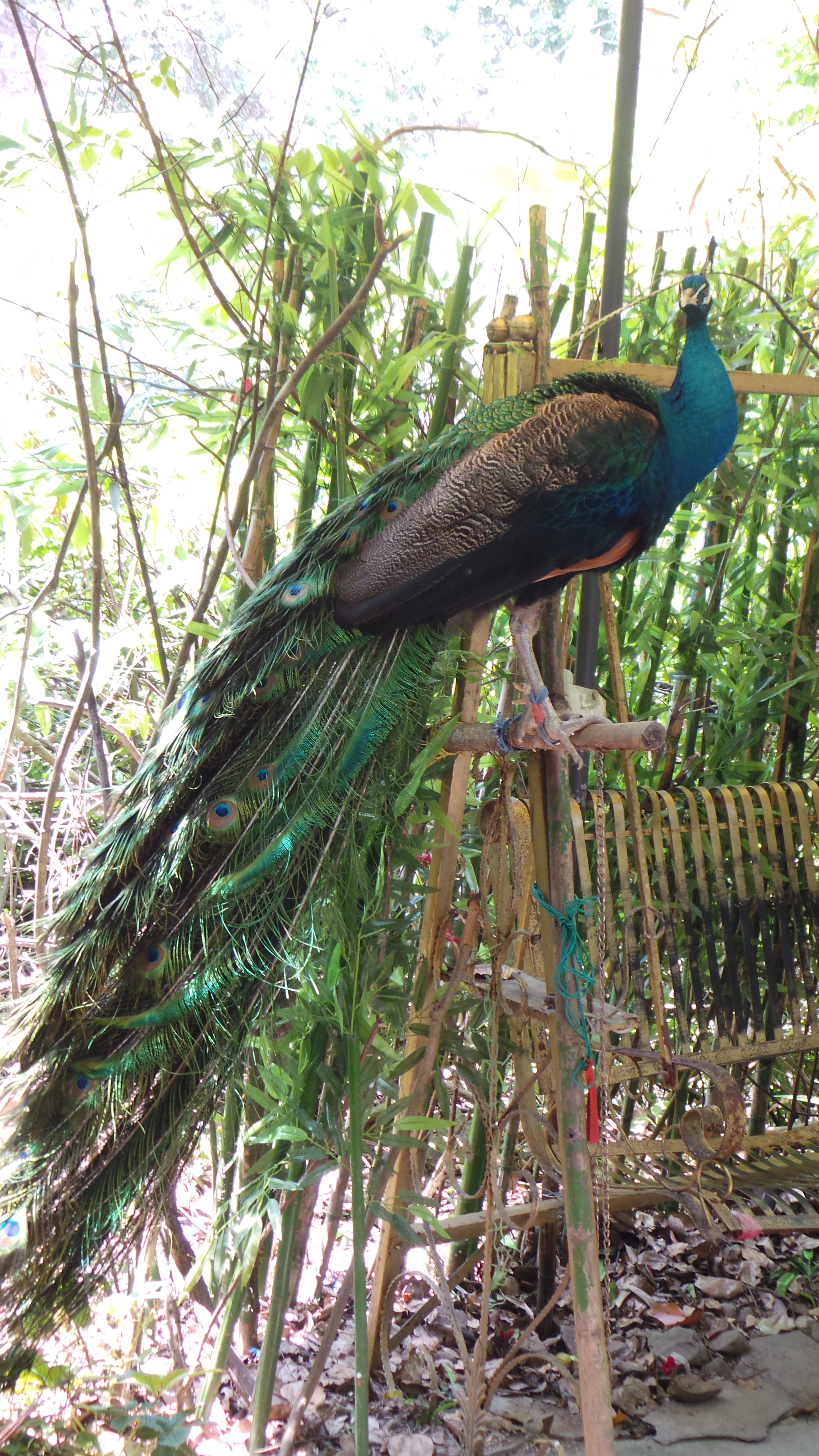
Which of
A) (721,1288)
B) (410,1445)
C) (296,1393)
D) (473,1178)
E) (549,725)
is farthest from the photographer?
(721,1288)

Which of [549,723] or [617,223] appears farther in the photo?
[617,223]

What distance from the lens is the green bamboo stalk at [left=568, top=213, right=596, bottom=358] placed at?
1730 mm

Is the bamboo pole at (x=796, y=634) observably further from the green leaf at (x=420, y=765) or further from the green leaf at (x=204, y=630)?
the green leaf at (x=204, y=630)

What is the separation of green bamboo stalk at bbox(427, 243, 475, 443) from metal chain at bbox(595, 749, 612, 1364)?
63 cm

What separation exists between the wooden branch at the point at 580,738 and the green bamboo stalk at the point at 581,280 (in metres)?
0.75

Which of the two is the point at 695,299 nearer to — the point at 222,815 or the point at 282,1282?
the point at 222,815

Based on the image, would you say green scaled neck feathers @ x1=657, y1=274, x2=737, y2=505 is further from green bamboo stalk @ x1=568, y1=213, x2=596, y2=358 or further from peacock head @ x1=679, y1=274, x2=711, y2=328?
green bamboo stalk @ x1=568, y1=213, x2=596, y2=358

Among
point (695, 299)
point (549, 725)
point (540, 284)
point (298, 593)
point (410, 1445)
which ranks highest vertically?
point (695, 299)

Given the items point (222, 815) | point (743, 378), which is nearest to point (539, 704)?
point (222, 815)

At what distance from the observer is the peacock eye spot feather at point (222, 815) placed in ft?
4.46

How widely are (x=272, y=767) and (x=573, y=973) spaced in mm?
512

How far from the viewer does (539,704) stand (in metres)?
1.30

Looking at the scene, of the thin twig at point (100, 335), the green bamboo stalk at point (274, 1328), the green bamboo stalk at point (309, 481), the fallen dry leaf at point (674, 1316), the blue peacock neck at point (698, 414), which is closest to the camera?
the thin twig at point (100, 335)

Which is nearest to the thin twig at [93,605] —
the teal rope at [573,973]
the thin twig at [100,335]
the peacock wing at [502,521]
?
the thin twig at [100,335]
